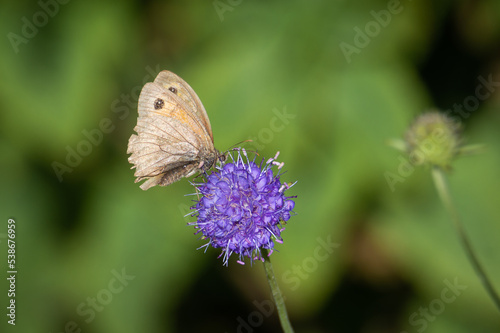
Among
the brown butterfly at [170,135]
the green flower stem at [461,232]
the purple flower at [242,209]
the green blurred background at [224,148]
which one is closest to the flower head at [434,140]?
the green flower stem at [461,232]

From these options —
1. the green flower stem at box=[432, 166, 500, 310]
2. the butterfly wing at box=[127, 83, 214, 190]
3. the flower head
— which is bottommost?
the green flower stem at box=[432, 166, 500, 310]

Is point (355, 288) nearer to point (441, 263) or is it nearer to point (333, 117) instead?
point (441, 263)

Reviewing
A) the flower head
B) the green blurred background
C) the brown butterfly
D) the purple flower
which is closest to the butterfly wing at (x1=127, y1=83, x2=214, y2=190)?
the brown butterfly

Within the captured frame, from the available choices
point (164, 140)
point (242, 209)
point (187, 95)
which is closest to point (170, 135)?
point (164, 140)

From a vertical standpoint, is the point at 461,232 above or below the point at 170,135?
below

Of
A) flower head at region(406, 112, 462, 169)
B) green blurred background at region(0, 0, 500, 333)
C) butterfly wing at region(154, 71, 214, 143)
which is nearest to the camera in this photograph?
butterfly wing at region(154, 71, 214, 143)

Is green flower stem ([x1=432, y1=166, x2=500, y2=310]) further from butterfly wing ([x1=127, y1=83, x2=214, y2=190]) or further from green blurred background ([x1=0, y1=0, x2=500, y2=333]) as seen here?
butterfly wing ([x1=127, y1=83, x2=214, y2=190])

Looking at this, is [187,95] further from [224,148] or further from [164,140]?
[224,148]
